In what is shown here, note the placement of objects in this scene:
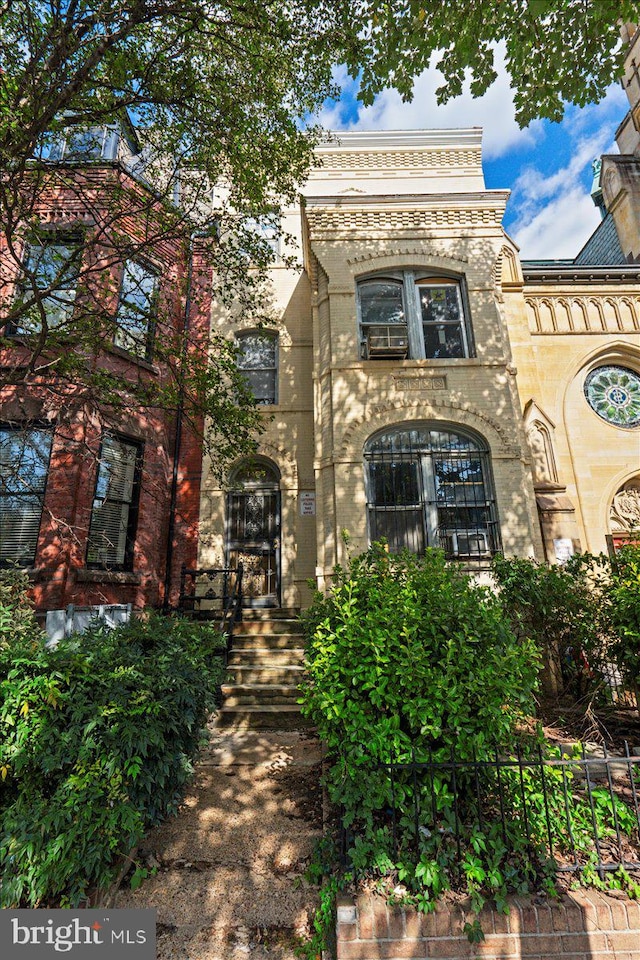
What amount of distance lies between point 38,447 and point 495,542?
8918mm

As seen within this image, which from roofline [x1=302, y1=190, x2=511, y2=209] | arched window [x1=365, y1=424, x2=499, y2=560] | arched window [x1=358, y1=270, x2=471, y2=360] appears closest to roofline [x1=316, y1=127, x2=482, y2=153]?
roofline [x1=302, y1=190, x2=511, y2=209]

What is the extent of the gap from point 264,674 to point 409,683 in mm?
4369

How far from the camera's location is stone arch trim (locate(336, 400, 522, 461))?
353 inches

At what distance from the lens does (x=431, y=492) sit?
9.01 m

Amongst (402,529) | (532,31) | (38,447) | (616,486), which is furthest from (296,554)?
(532,31)

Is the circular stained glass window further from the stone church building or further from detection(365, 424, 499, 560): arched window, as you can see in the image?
detection(365, 424, 499, 560): arched window

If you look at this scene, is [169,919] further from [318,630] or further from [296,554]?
[296,554]

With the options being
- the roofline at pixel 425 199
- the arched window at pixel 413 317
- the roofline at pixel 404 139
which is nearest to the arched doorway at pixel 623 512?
the arched window at pixel 413 317

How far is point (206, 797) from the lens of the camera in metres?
4.46

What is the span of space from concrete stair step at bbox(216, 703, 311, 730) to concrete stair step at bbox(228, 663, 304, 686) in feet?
2.31

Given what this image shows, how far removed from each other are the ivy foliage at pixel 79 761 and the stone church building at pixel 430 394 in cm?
515

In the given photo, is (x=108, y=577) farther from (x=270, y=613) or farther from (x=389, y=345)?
(x=389, y=345)

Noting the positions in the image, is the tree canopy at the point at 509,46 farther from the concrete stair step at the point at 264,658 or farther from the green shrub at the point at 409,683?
the concrete stair step at the point at 264,658

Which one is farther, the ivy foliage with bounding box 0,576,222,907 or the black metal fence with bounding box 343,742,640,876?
the black metal fence with bounding box 343,742,640,876
